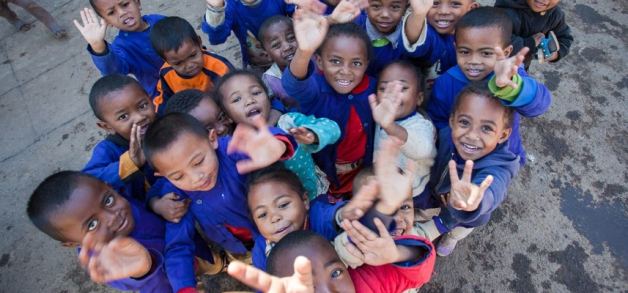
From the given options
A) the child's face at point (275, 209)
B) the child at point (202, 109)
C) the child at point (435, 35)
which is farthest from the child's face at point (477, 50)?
the child at point (202, 109)

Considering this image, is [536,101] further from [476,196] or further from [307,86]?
[307,86]

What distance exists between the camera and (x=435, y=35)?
210 cm

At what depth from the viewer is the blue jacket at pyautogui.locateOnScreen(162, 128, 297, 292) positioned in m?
1.66

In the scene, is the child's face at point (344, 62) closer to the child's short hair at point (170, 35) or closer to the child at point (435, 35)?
the child at point (435, 35)

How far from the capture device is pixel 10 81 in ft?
12.8

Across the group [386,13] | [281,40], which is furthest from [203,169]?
[386,13]

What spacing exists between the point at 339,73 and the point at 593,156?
1.88 metres

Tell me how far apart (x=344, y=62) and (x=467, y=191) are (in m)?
0.86

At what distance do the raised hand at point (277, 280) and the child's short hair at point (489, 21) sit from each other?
1.40m

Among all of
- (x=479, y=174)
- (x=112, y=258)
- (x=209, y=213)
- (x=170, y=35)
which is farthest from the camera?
(x=170, y=35)

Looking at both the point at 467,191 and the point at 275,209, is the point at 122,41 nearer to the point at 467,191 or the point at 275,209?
the point at 275,209

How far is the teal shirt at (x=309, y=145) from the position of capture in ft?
5.69

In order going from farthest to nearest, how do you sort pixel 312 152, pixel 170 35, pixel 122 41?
pixel 122 41
pixel 170 35
pixel 312 152

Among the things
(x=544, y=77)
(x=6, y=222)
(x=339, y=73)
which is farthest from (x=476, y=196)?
(x=6, y=222)
